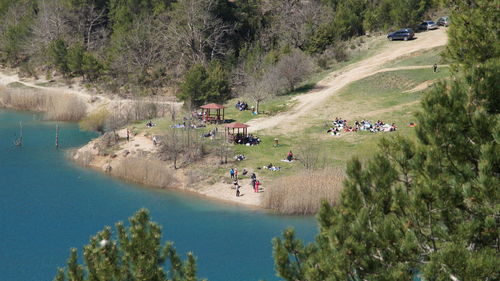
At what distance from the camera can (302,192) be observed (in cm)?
4262

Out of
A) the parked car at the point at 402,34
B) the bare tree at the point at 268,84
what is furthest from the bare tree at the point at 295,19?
the bare tree at the point at 268,84

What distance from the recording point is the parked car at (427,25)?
299ft

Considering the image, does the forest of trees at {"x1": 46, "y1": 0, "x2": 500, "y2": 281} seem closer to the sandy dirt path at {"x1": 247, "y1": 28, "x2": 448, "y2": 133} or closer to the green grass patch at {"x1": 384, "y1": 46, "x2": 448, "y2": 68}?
the sandy dirt path at {"x1": 247, "y1": 28, "x2": 448, "y2": 133}

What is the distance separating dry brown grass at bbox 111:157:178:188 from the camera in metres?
49.8

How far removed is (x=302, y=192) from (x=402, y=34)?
51209mm

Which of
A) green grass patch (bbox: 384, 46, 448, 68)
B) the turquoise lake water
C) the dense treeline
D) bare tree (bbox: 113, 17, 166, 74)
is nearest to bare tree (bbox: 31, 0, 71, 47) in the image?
bare tree (bbox: 113, 17, 166, 74)

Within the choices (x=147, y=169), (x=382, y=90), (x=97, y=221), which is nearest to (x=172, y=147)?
(x=147, y=169)

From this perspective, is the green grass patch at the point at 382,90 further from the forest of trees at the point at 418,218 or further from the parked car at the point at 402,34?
the forest of trees at the point at 418,218

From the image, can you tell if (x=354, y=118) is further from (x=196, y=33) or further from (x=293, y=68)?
(x=196, y=33)

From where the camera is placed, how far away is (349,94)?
67.9 meters

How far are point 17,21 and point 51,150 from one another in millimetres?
63613

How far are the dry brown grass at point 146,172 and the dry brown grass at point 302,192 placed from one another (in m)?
9.39

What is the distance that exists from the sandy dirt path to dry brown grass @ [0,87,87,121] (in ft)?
81.9

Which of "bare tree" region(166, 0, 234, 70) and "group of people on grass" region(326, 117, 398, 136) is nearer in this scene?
"group of people on grass" region(326, 117, 398, 136)
